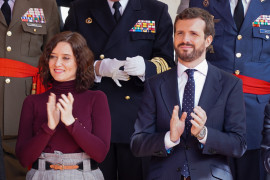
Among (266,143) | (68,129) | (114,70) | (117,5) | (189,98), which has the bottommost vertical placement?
(266,143)

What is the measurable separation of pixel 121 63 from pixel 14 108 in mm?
806

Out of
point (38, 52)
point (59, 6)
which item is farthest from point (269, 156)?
point (59, 6)

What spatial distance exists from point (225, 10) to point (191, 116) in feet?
2.79

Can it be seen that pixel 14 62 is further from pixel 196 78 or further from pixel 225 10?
pixel 225 10

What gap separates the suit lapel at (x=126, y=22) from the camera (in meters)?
3.38

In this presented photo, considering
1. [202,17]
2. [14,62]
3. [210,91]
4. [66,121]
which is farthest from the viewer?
[14,62]

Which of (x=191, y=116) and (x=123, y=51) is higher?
(x=123, y=51)

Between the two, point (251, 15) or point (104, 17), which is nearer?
point (251, 15)

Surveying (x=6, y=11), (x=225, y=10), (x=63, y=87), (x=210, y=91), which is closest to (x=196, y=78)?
(x=210, y=91)

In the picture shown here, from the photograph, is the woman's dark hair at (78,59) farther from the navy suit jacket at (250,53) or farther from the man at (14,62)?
the navy suit jacket at (250,53)

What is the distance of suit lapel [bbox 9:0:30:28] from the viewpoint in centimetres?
354

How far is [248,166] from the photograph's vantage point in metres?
3.30

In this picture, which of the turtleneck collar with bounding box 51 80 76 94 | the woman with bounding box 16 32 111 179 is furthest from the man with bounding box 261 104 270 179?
the turtleneck collar with bounding box 51 80 76 94

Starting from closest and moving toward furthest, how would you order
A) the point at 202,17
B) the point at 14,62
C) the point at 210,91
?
1. the point at 210,91
2. the point at 202,17
3. the point at 14,62
